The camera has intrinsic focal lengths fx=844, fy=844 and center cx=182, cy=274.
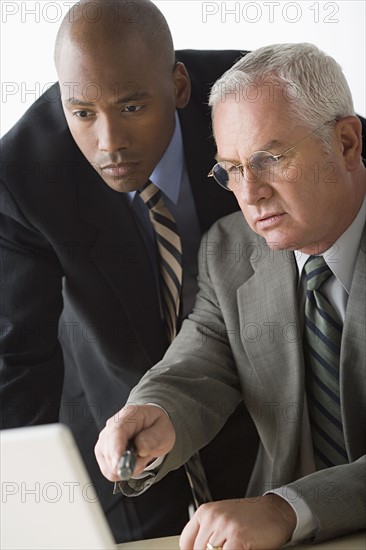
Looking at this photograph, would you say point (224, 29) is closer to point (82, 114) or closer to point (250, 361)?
point (82, 114)

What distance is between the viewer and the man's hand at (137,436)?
4.32 feet

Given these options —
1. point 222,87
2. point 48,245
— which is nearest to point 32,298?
point 48,245

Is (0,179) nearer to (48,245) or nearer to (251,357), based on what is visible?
(48,245)

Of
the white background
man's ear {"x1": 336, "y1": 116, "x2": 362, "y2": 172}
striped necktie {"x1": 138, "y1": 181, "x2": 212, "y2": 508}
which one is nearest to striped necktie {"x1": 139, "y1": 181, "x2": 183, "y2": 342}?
striped necktie {"x1": 138, "y1": 181, "x2": 212, "y2": 508}

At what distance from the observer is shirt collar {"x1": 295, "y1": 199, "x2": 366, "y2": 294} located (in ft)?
5.18

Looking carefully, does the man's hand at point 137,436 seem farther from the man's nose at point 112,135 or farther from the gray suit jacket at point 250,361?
the man's nose at point 112,135

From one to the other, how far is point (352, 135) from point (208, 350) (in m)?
0.51

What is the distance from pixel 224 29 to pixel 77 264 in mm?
826

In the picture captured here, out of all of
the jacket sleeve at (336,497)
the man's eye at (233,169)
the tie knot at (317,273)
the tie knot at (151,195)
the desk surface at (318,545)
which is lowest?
the desk surface at (318,545)

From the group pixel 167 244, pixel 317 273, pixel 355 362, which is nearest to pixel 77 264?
pixel 167 244

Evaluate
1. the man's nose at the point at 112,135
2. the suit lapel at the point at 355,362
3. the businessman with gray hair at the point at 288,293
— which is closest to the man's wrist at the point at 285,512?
the businessman with gray hair at the point at 288,293

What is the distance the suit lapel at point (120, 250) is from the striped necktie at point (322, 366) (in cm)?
47

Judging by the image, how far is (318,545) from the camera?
1288 millimetres

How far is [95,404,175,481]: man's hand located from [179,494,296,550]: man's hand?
0.15 metres
